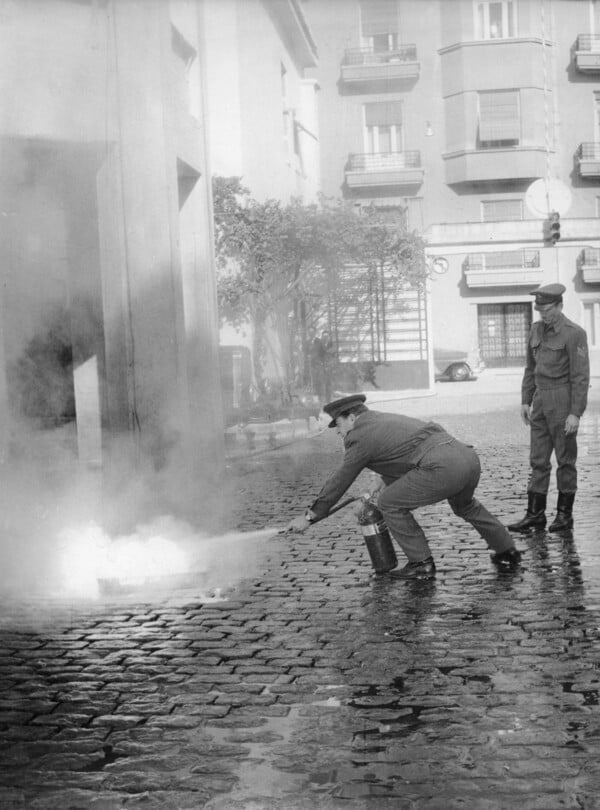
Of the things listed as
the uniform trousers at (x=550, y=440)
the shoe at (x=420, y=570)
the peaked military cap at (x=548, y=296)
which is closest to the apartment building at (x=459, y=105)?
the peaked military cap at (x=548, y=296)

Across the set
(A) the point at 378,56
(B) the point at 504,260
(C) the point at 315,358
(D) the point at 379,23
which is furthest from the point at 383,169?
(B) the point at 504,260

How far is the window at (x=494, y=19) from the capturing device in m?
12.9

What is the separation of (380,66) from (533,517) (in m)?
6.79

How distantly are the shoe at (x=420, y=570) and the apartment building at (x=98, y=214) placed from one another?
4.28 meters

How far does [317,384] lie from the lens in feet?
68.0

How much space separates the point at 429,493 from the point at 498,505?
9.41ft

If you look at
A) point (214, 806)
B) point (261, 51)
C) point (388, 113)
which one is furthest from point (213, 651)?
point (261, 51)

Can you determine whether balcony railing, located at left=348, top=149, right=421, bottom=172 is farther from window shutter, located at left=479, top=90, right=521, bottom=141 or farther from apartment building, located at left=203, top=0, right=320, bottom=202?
apartment building, located at left=203, top=0, right=320, bottom=202

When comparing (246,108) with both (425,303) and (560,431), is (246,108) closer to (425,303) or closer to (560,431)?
(425,303)

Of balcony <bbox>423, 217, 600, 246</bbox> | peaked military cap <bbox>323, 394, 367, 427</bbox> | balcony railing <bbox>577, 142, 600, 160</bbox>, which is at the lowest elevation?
peaked military cap <bbox>323, 394, 367, 427</bbox>

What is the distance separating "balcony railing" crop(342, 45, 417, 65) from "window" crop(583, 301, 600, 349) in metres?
13.9

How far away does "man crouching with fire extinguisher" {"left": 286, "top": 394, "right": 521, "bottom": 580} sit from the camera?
555cm

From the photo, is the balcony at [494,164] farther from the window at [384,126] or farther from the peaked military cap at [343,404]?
the peaked military cap at [343,404]

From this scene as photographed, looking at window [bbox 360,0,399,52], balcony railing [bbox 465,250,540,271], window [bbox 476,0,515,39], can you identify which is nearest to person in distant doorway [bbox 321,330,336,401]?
balcony railing [bbox 465,250,540,271]
